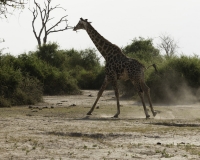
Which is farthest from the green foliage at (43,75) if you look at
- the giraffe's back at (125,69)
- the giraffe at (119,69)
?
the giraffe's back at (125,69)

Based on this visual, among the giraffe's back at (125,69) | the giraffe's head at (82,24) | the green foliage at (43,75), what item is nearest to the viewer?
the giraffe's back at (125,69)

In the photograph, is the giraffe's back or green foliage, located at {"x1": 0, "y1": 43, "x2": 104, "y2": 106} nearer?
the giraffe's back

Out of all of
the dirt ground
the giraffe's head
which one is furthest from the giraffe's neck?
the dirt ground

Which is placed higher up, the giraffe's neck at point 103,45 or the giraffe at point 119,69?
the giraffe's neck at point 103,45

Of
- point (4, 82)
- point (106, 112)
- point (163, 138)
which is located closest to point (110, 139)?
point (163, 138)

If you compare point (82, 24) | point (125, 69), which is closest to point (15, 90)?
A: point (82, 24)

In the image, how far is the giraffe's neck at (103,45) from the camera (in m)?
15.3

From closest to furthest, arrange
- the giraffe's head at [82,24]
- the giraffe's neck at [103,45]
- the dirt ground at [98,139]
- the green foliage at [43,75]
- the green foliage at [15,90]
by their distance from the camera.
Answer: the dirt ground at [98,139]
the giraffe's neck at [103,45]
the giraffe's head at [82,24]
the green foliage at [15,90]
the green foliage at [43,75]

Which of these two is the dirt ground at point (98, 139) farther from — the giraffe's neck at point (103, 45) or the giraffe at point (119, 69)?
the giraffe's neck at point (103, 45)

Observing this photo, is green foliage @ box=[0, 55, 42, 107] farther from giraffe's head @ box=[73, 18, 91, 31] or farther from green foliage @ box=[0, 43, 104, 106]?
giraffe's head @ box=[73, 18, 91, 31]

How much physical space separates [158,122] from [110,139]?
339 cm

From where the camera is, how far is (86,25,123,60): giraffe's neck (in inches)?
604

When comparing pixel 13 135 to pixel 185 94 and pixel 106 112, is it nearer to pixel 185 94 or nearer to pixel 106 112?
pixel 106 112

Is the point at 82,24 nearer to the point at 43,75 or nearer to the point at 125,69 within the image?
the point at 125,69
